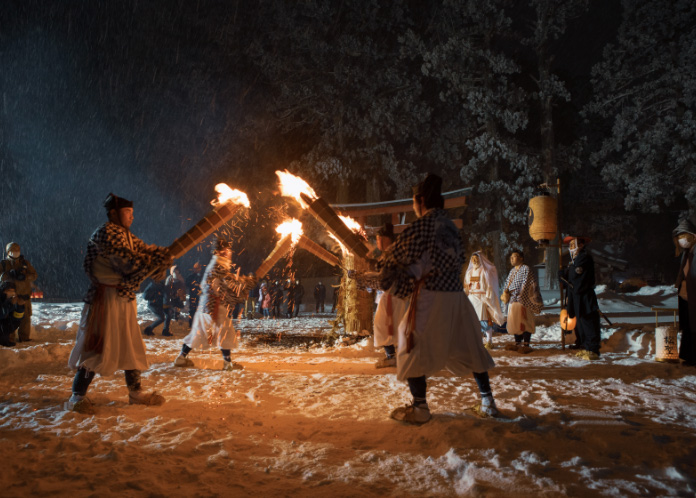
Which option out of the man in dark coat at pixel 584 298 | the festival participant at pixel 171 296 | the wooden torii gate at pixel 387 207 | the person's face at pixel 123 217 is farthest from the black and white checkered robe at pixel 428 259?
the festival participant at pixel 171 296

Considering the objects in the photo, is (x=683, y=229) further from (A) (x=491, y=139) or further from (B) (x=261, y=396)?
(A) (x=491, y=139)

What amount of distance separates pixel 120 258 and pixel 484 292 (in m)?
7.15

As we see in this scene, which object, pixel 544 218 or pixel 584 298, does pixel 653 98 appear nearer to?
pixel 544 218

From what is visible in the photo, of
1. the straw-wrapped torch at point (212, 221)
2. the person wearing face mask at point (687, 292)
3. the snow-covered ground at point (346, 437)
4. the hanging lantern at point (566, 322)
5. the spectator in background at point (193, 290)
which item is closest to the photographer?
the snow-covered ground at point (346, 437)

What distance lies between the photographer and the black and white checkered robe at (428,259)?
4.14 m

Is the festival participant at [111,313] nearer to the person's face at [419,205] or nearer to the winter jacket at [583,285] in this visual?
the person's face at [419,205]

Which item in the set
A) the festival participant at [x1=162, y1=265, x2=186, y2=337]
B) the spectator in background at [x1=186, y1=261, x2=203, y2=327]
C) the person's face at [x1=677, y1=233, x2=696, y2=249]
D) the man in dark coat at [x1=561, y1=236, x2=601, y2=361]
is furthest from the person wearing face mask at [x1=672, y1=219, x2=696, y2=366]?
the festival participant at [x1=162, y1=265, x2=186, y2=337]

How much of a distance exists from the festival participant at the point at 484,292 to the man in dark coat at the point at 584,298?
55.3 inches

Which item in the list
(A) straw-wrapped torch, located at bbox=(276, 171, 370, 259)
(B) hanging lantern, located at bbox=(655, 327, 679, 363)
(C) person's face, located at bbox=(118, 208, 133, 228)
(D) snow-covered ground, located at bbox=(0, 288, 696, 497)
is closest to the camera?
(D) snow-covered ground, located at bbox=(0, 288, 696, 497)

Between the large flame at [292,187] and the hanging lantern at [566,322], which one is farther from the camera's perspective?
the hanging lantern at [566,322]

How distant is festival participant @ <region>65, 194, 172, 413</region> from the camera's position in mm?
4512

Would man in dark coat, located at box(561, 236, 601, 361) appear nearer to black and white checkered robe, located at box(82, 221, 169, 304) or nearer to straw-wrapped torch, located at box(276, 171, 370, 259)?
straw-wrapped torch, located at box(276, 171, 370, 259)

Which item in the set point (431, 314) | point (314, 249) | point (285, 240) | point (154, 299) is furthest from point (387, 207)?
point (431, 314)

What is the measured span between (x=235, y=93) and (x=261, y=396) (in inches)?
735
